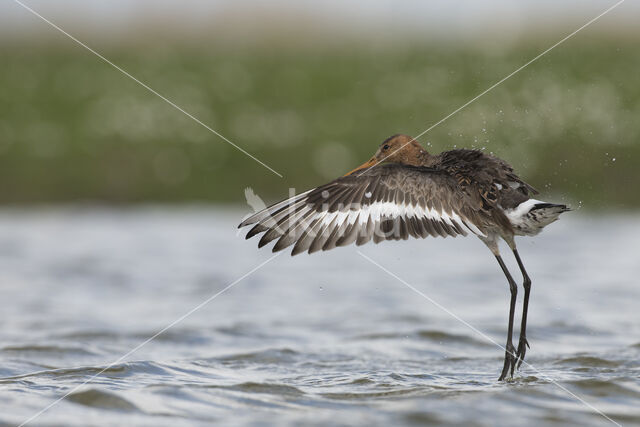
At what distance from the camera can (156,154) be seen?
607 inches

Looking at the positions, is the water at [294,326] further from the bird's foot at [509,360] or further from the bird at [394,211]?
the bird at [394,211]

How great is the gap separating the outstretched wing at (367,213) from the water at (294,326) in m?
1.00

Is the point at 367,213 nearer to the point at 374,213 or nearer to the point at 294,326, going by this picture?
the point at 374,213

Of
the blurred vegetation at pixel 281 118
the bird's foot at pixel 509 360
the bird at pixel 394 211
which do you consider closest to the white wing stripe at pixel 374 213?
the bird at pixel 394 211

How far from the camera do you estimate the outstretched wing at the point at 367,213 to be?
229 inches

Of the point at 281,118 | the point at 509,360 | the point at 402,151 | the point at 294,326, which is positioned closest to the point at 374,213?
the point at 402,151

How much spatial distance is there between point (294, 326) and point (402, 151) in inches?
94.8

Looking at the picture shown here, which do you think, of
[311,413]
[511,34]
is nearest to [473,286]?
[311,413]

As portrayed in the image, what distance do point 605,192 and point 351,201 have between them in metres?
8.17

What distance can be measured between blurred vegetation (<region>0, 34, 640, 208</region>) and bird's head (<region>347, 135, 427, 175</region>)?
504cm

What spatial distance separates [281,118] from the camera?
52.7 feet

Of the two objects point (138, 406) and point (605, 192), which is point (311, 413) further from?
point (605, 192)

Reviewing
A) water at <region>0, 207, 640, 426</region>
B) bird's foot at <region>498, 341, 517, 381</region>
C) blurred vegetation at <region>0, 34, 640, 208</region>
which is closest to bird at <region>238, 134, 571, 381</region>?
bird's foot at <region>498, 341, 517, 381</region>

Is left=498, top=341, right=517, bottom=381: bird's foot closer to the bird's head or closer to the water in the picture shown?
the water
